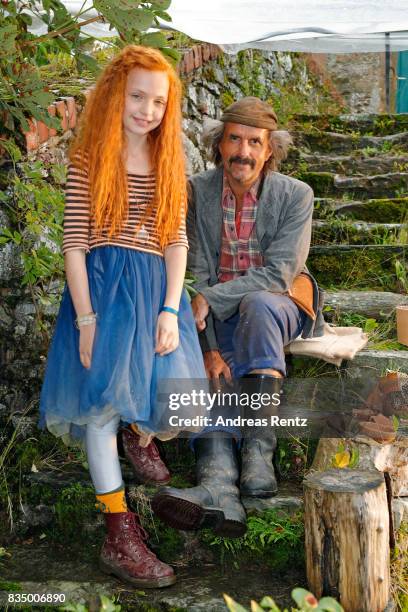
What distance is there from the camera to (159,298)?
315 centimetres

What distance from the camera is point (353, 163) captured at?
261 inches

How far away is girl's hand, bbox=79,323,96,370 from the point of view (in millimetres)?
3045

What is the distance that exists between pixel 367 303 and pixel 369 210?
1.26m

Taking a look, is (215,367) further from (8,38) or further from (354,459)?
(8,38)

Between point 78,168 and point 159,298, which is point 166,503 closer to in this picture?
point 159,298

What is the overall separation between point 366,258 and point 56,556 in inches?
104

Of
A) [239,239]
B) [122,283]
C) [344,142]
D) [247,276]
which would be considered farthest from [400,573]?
[344,142]

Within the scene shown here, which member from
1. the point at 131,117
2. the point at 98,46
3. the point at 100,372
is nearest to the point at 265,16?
the point at 98,46

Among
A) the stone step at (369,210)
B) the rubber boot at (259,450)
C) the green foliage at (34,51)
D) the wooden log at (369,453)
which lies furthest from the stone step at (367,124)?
the rubber boot at (259,450)

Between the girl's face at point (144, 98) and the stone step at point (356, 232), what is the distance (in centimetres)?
268

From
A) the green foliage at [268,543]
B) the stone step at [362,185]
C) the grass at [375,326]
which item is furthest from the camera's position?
the stone step at [362,185]

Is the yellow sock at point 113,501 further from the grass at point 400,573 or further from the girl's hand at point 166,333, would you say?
the grass at point 400,573

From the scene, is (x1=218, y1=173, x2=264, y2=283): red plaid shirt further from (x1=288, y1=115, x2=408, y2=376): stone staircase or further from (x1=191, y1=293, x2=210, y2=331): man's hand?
(x1=288, y1=115, x2=408, y2=376): stone staircase

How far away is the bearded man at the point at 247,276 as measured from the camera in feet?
11.2
